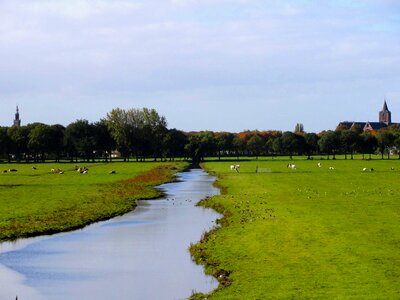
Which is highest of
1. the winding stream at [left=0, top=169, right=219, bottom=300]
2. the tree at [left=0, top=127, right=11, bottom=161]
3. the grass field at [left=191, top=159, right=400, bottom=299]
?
the tree at [left=0, top=127, right=11, bottom=161]

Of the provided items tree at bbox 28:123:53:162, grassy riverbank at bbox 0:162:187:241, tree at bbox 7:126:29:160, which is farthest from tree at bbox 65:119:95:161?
grassy riverbank at bbox 0:162:187:241

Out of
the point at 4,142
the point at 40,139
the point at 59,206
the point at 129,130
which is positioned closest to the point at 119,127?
the point at 129,130

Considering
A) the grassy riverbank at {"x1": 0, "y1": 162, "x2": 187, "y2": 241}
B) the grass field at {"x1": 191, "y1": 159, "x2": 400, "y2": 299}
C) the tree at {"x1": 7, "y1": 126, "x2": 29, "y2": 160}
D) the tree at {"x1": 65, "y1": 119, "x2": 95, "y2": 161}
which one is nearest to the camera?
the grass field at {"x1": 191, "y1": 159, "x2": 400, "y2": 299}

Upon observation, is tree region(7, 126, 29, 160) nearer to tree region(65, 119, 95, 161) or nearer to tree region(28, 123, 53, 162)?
tree region(28, 123, 53, 162)

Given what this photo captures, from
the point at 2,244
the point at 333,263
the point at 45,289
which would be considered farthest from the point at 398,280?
the point at 2,244

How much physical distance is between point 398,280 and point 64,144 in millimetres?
180716

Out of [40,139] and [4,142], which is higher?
[40,139]

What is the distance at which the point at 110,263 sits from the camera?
3003cm

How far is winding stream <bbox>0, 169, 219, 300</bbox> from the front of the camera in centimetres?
2453

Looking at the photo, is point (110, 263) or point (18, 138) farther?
point (18, 138)

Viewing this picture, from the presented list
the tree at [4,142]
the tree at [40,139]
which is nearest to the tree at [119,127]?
the tree at [40,139]

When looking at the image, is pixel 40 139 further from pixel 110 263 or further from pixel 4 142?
pixel 110 263

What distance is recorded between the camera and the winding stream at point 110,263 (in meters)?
24.5

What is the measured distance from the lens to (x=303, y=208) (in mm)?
47375
